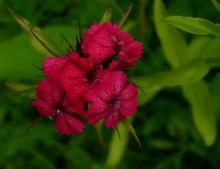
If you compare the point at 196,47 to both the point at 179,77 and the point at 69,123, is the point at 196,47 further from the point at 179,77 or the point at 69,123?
the point at 69,123

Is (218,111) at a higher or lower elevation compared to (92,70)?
lower

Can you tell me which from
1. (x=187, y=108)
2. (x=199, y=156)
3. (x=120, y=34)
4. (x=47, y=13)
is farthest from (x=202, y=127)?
(x=47, y=13)

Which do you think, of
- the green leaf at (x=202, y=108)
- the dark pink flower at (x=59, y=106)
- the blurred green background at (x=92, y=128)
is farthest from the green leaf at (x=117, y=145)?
the dark pink flower at (x=59, y=106)

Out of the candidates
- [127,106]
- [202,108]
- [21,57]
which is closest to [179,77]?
[202,108]

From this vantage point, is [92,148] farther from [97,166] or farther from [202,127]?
[202,127]

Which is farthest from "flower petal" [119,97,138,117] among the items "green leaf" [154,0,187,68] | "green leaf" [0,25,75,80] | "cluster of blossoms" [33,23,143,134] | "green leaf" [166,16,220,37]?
"green leaf" [0,25,75,80]

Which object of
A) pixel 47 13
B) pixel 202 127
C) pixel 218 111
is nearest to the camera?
pixel 202 127

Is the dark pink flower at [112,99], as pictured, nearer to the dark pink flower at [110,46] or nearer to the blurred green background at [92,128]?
the dark pink flower at [110,46]

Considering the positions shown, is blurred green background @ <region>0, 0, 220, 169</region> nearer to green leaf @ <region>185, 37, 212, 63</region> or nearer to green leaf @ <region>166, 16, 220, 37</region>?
green leaf @ <region>185, 37, 212, 63</region>
